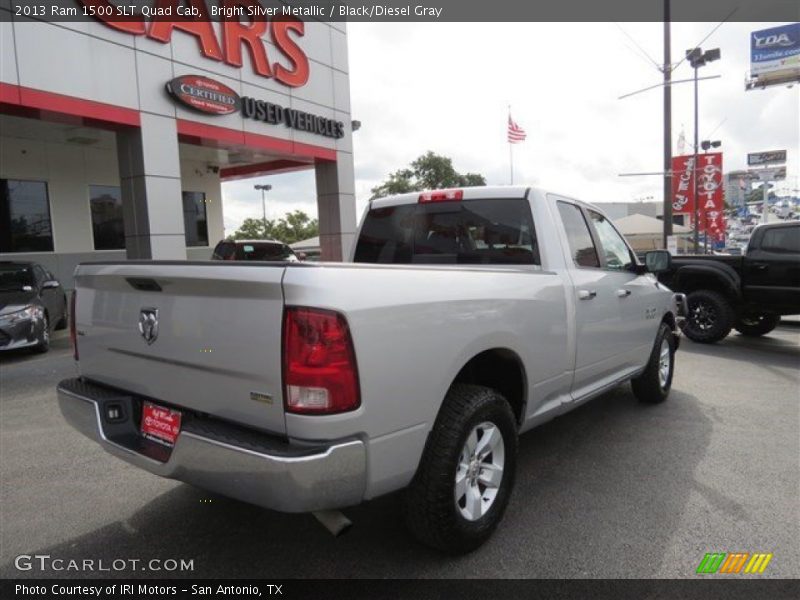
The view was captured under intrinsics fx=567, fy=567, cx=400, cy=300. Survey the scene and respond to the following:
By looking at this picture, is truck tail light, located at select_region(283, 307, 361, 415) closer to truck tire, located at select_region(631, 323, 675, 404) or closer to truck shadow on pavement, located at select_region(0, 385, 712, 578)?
truck shadow on pavement, located at select_region(0, 385, 712, 578)

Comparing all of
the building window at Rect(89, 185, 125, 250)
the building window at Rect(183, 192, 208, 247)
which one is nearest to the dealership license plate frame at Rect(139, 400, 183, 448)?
the building window at Rect(89, 185, 125, 250)

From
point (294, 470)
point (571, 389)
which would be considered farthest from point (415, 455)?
point (571, 389)

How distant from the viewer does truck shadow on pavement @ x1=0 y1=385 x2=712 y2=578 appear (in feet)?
8.93

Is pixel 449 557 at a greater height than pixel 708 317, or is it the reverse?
pixel 708 317

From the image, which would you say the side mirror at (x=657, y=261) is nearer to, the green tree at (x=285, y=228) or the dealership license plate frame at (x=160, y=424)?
the dealership license plate frame at (x=160, y=424)

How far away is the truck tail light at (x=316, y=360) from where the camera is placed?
2084 millimetres

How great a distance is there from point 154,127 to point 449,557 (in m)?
11.0

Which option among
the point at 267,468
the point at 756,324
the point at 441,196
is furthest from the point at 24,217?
the point at 756,324

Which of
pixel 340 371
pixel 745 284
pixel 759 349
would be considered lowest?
pixel 759 349

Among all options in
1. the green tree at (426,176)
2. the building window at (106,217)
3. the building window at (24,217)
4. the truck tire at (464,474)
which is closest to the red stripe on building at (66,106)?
the building window at (24,217)

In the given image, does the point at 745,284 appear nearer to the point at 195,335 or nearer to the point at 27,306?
the point at 195,335

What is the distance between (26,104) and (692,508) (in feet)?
35.8

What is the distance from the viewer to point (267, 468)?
207 centimetres

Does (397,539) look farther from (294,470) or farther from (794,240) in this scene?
(794,240)
